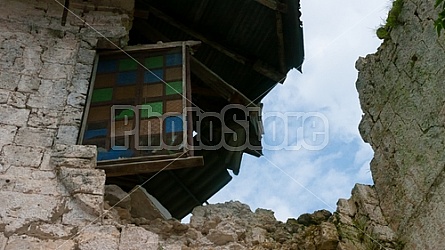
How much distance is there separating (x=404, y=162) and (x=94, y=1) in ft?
10.7

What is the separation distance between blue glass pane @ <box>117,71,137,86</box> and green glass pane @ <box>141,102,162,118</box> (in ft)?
1.20

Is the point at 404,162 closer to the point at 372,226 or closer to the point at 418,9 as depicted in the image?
the point at 372,226

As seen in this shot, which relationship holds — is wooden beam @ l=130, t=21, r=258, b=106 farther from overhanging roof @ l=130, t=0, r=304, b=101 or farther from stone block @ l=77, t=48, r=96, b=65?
stone block @ l=77, t=48, r=96, b=65

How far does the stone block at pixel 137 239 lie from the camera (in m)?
3.93

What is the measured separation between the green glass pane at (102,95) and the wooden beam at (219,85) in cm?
111

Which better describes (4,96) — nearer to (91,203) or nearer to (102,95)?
(102,95)

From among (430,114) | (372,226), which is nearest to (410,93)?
(430,114)

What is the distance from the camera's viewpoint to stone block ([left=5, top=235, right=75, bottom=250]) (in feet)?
12.3

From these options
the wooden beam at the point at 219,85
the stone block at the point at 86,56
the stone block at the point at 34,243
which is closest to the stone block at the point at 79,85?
the stone block at the point at 86,56

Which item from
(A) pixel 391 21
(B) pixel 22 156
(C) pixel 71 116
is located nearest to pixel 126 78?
(C) pixel 71 116

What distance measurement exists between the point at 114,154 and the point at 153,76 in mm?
986

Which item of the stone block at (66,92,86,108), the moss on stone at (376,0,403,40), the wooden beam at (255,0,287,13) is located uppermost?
the wooden beam at (255,0,287,13)

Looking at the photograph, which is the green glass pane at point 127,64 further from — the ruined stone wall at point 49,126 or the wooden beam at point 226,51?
the wooden beam at point 226,51

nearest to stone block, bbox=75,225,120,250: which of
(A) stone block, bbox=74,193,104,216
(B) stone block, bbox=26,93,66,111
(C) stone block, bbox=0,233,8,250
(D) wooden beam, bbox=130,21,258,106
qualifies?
(A) stone block, bbox=74,193,104,216
